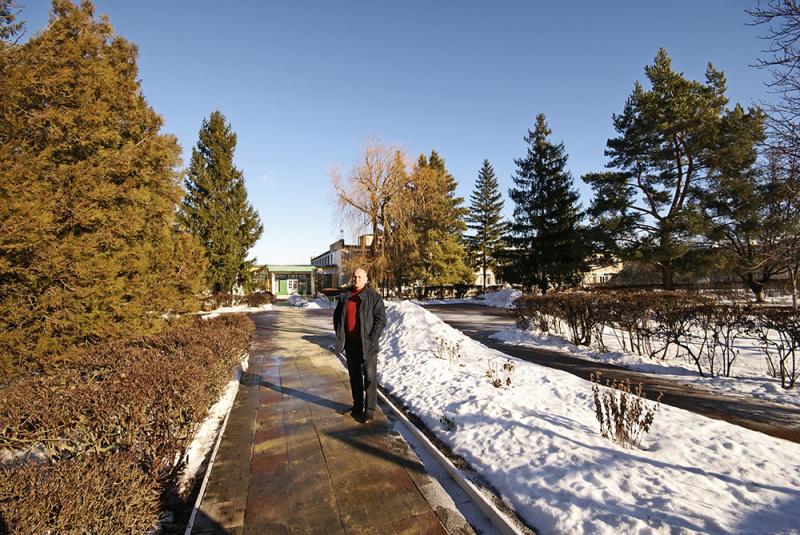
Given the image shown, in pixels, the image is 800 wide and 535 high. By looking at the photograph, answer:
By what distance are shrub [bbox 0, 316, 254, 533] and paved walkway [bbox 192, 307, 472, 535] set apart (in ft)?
1.80

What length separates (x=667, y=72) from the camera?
73.5 feet

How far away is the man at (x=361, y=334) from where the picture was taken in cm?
475

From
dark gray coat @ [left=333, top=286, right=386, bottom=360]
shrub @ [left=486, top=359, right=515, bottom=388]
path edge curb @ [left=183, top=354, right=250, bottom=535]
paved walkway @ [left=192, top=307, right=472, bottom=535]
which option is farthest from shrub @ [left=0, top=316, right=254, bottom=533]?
shrub @ [left=486, top=359, right=515, bottom=388]

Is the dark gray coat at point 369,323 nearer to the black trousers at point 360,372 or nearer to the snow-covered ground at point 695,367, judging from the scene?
the black trousers at point 360,372

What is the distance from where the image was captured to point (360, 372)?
16.4 feet

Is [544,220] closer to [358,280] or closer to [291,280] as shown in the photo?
[358,280]

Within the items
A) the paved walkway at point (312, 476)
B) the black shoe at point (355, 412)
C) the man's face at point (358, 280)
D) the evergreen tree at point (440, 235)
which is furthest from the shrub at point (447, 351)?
the evergreen tree at point (440, 235)

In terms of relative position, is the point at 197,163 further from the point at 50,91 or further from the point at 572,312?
the point at 572,312

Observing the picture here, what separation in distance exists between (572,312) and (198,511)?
962 centimetres

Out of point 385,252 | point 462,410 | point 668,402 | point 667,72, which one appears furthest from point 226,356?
point 667,72

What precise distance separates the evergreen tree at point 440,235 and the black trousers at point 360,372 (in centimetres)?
2508

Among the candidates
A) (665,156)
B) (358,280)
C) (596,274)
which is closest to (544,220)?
(665,156)

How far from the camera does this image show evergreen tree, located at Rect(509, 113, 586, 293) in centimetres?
2866

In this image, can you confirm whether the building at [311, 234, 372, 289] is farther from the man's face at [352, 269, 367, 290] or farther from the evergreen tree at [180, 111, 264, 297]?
the man's face at [352, 269, 367, 290]
